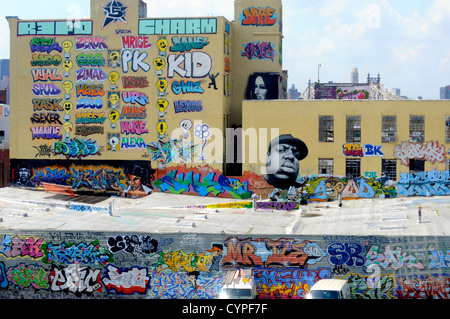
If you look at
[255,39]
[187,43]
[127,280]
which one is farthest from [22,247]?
[255,39]

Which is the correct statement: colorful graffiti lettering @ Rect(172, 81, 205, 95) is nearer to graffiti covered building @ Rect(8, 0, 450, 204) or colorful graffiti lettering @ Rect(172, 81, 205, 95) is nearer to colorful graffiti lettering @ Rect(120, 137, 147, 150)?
graffiti covered building @ Rect(8, 0, 450, 204)

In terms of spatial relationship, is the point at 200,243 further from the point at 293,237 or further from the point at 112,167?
the point at 112,167

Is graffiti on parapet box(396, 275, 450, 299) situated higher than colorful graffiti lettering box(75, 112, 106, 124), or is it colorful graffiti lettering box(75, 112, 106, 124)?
colorful graffiti lettering box(75, 112, 106, 124)

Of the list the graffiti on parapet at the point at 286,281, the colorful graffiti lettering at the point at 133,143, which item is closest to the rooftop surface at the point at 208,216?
the colorful graffiti lettering at the point at 133,143

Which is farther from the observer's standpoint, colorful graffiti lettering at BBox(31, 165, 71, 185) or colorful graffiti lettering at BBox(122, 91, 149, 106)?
colorful graffiti lettering at BBox(31, 165, 71, 185)

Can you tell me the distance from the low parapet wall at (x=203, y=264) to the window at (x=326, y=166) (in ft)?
69.8

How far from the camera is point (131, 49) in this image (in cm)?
5369

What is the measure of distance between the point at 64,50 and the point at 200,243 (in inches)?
1157

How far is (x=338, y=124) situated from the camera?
51531 millimetres

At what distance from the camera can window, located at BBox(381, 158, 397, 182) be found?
5103 cm

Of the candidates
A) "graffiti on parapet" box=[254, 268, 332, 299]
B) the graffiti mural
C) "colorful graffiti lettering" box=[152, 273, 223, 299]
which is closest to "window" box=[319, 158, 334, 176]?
the graffiti mural

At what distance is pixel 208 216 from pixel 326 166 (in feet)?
39.2

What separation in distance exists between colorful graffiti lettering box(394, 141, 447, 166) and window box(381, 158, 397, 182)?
2.07ft
